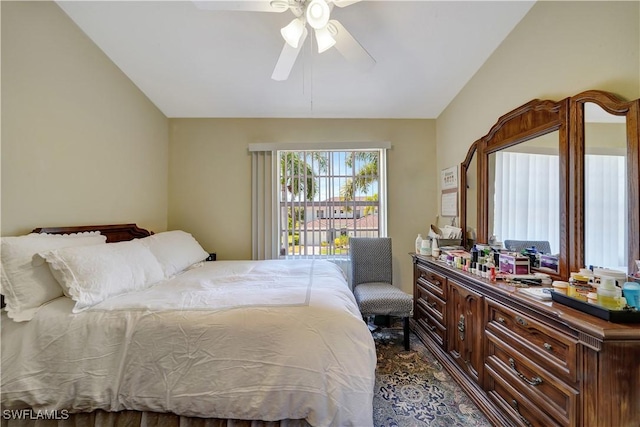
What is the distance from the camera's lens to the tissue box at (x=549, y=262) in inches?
59.8

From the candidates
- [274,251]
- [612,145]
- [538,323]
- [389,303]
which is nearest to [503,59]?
[612,145]

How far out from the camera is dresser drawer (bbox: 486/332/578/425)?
3.44ft

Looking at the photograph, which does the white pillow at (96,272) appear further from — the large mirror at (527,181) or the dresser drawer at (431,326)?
the large mirror at (527,181)

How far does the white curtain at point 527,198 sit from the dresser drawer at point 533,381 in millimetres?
711

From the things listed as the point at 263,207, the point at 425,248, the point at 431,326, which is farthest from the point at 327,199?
the point at 431,326

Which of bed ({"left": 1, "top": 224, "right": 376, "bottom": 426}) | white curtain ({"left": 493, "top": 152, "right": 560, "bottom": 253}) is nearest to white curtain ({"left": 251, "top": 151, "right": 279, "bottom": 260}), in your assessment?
bed ({"left": 1, "top": 224, "right": 376, "bottom": 426})

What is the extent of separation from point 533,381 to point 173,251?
2719mm

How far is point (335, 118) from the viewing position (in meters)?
3.21

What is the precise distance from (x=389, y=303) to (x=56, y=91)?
317 cm

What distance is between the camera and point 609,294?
100cm

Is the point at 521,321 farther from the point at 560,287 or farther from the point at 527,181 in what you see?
the point at 527,181

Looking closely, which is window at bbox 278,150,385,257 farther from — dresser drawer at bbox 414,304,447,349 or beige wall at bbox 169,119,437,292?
dresser drawer at bbox 414,304,447,349

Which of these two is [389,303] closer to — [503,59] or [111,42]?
[503,59]

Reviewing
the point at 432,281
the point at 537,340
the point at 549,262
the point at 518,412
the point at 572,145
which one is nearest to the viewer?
the point at 537,340
